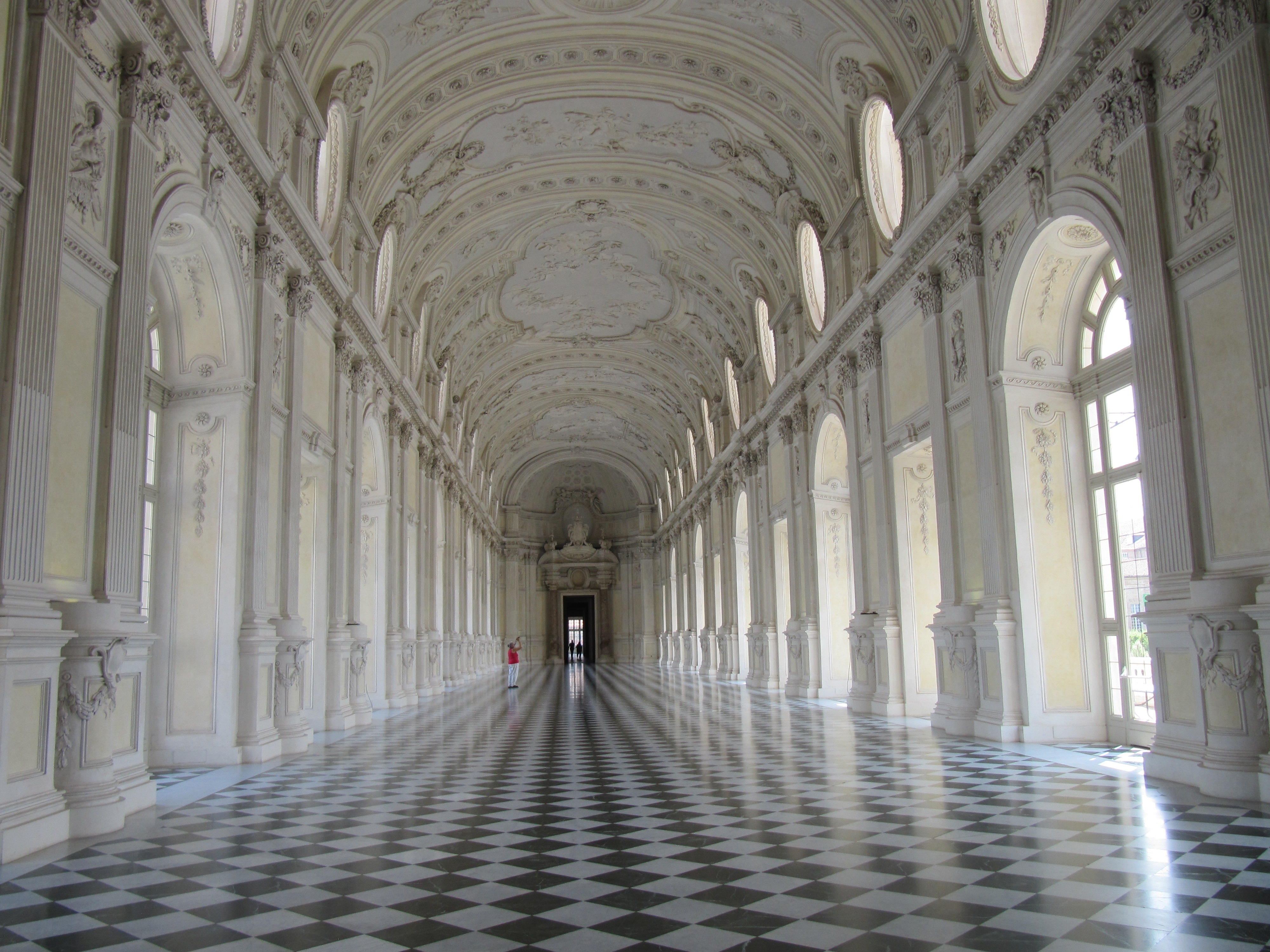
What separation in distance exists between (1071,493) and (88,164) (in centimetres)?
1074

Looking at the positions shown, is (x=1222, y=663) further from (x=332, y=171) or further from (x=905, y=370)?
(x=332, y=171)

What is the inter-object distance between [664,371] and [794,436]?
47.2 ft

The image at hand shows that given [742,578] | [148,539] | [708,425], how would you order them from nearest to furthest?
[148,539] → [742,578] → [708,425]

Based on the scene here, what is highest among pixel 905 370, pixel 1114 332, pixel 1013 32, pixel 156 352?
pixel 1013 32

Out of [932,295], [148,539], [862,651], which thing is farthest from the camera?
[862,651]

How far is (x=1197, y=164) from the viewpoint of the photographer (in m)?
8.00

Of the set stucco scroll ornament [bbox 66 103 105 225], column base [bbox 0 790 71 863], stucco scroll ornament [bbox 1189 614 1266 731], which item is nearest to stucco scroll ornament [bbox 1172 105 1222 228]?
stucco scroll ornament [bbox 1189 614 1266 731]

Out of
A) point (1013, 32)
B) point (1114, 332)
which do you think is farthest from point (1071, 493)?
point (1013, 32)

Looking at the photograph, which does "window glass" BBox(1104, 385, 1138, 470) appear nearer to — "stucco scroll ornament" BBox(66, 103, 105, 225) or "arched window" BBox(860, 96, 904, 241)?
"arched window" BBox(860, 96, 904, 241)

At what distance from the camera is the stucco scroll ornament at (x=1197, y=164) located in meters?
7.83

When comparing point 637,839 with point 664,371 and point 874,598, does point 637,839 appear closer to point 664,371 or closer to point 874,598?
point 874,598

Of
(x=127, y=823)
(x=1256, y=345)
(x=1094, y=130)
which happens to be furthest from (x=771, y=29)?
(x=127, y=823)

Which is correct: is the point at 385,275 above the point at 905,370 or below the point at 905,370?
above

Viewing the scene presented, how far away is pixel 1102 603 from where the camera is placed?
36.7 ft
